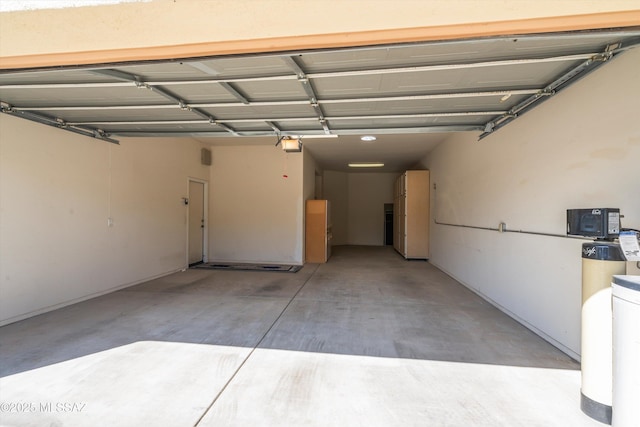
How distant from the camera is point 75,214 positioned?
13.2 ft

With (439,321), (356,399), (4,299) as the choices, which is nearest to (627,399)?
(356,399)

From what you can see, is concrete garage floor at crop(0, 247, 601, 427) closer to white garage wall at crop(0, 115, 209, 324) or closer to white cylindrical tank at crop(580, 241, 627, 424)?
white cylindrical tank at crop(580, 241, 627, 424)

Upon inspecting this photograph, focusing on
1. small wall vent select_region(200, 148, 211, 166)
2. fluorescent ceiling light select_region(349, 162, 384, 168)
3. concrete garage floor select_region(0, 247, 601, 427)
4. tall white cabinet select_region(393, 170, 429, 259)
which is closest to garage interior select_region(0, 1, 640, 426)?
concrete garage floor select_region(0, 247, 601, 427)

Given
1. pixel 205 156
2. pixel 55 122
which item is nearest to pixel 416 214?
pixel 205 156

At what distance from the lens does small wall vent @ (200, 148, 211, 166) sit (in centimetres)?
707

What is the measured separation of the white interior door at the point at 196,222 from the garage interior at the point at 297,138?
49.8 inches

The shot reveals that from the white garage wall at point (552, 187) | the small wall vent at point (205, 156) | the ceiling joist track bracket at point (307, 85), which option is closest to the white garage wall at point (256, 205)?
the small wall vent at point (205, 156)

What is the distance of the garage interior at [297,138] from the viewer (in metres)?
1.56

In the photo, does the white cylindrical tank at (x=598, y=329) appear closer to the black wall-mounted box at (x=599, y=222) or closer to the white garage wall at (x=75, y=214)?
the black wall-mounted box at (x=599, y=222)

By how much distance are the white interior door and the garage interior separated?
127cm

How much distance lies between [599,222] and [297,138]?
3.79 meters

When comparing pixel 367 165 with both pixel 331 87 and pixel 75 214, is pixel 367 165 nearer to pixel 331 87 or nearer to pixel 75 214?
pixel 331 87

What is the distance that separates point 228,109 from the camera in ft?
10.9

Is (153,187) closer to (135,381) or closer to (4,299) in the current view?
(4,299)
